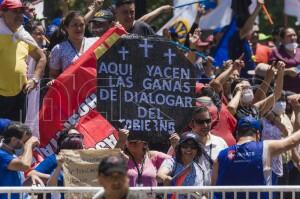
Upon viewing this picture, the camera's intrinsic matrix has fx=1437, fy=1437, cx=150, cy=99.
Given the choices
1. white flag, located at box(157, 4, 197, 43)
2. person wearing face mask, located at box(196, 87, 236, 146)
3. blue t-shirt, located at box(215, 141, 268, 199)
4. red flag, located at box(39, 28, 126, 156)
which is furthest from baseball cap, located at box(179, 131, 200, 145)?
white flag, located at box(157, 4, 197, 43)

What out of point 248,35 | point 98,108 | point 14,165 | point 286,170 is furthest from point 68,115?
point 248,35

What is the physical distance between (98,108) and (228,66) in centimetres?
246

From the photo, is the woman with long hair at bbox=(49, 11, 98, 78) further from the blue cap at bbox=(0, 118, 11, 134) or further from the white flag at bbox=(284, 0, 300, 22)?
the white flag at bbox=(284, 0, 300, 22)

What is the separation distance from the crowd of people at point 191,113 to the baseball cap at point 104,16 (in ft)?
0.06

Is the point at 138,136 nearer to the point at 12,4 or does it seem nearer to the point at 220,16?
the point at 12,4

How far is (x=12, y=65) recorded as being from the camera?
1593cm

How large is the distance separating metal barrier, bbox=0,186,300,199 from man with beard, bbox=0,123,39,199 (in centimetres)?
93

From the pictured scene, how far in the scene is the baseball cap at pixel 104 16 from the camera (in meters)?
17.1

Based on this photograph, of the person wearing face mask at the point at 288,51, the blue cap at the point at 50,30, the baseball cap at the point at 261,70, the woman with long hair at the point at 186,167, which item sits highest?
the blue cap at the point at 50,30

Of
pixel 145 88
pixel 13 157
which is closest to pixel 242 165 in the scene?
pixel 145 88

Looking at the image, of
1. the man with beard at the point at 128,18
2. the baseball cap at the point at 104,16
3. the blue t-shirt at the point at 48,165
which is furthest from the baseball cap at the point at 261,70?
the blue t-shirt at the point at 48,165

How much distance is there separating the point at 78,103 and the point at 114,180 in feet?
13.6

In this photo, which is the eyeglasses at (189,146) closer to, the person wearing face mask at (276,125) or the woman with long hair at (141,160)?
the woman with long hair at (141,160)

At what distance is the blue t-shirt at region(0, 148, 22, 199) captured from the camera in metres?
14.0
